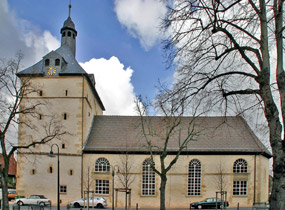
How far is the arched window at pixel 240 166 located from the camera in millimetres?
32094

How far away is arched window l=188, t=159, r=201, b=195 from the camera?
31.4 meters

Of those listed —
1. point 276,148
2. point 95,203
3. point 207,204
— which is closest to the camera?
point 276,148

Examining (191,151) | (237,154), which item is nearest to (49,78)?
(191,151)

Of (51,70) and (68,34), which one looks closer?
(51,70)

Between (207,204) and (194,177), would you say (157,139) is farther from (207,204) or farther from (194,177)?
(207,204)

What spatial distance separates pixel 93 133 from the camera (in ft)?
113

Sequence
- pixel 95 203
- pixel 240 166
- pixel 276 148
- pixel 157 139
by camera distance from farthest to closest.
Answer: pixel 157 139 < pixel 240 166 < pixel 95 203 < pixel 276 148

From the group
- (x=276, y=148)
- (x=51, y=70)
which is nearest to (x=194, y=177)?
(x=51, y=70)

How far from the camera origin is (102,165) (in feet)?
104

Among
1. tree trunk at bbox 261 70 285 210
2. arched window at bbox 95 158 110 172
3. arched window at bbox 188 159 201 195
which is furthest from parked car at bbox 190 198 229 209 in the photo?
tree trunk at bbox 261 70 285 210

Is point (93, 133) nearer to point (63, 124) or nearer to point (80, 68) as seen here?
point (63, 124)

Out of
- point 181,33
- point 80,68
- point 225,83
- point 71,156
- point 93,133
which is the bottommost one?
point 71,156

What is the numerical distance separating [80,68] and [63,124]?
6.42 m

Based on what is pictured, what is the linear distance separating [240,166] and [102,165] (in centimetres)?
1482
